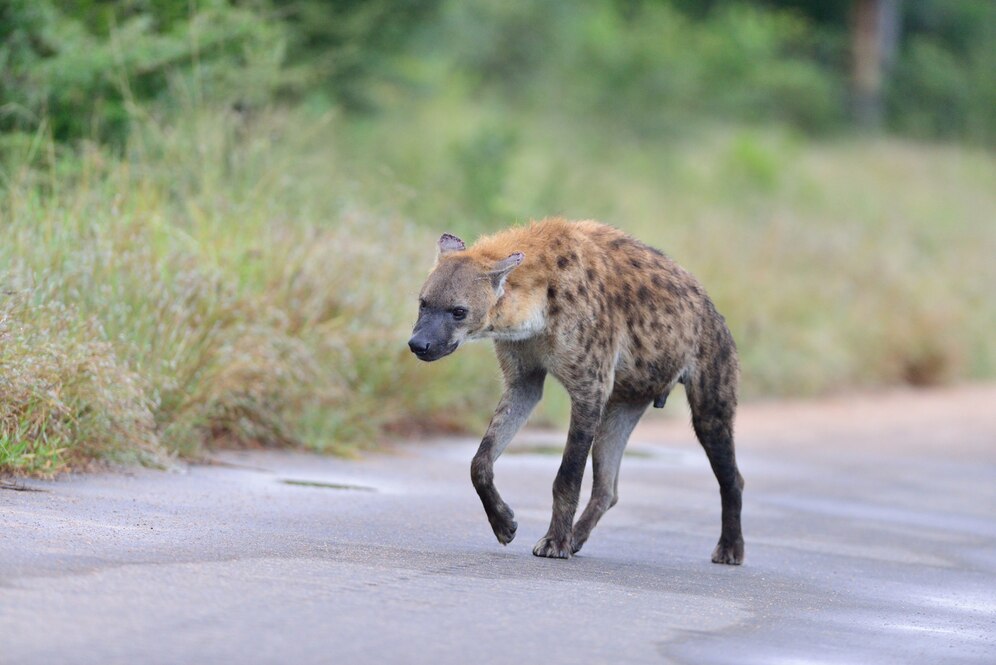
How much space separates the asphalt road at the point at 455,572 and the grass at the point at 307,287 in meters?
0.41

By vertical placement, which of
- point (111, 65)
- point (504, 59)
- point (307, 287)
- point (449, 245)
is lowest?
point (449, 245)

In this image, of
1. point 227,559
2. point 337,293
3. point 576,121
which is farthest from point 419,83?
point 227,559

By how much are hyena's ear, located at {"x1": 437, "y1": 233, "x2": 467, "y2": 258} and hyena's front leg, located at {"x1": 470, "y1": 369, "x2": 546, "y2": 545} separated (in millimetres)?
614

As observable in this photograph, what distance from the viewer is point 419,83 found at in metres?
21.5

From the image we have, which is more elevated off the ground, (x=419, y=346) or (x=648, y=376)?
(x=648, y=376)

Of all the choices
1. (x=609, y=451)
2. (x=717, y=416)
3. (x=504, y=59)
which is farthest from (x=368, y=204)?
(x=504, y=59)

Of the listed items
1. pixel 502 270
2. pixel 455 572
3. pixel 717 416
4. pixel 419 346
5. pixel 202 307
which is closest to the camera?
pixel 455 572

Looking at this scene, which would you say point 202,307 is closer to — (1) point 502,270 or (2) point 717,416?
(1) point 502,270

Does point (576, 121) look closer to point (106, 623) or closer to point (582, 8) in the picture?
point (582, 8)

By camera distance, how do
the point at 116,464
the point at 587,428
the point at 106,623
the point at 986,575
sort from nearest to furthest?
1. the point at 106,623
2. the point at 587,428
3. the point at 986,575
4. the point at 116,464

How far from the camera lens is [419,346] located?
260 inches

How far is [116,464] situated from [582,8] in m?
28.0

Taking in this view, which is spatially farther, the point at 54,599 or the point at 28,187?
the point at 28,187

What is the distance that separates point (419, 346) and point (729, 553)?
1.82 m
